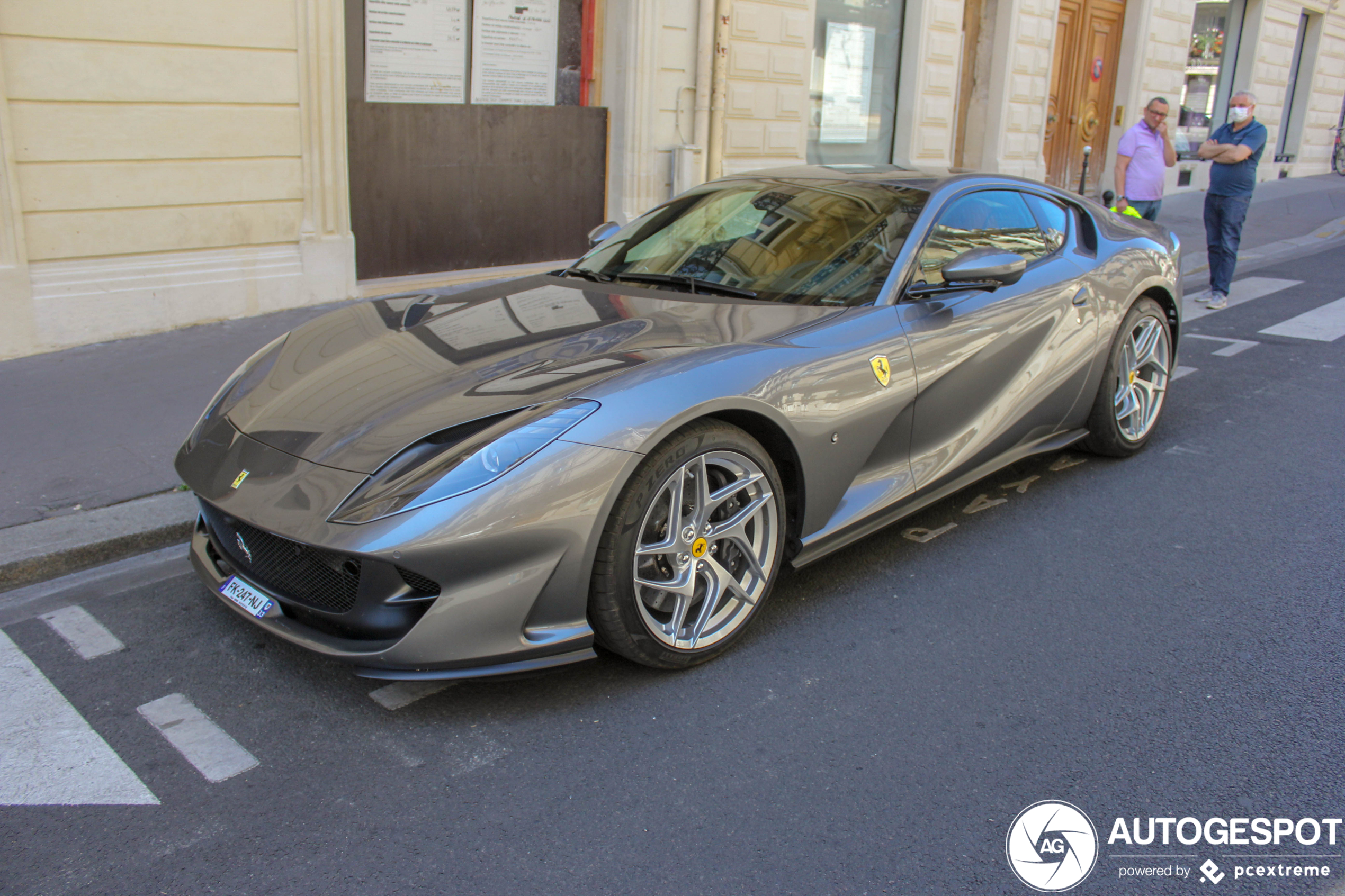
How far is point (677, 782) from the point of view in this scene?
2.65 meters

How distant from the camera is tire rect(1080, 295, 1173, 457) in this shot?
4.85m

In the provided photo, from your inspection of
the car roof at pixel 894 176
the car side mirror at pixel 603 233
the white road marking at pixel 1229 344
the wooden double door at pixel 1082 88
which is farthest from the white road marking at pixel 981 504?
the wooden double door at pixel 1082 88

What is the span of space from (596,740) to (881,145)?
12.5m

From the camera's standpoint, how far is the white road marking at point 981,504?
447 centimetres

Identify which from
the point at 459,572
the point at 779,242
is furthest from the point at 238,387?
the point at 779,242

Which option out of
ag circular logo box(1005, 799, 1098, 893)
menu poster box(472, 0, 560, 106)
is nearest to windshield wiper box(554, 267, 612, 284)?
ag circular logo box(1005, 799, 1098, 893)

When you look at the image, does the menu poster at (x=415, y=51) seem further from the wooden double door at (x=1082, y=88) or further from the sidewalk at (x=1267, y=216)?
the wooden double door at (x=1082, y=88)

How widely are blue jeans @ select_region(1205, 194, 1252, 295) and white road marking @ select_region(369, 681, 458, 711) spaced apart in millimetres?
8253

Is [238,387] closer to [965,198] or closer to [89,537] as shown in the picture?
[89,537]

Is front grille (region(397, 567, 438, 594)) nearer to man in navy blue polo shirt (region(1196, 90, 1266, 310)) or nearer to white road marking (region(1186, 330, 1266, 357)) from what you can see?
white road marking (region(1186, 330, 1266, 357))

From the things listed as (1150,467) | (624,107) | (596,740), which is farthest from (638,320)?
(624,107)

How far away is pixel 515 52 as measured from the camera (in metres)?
9.34

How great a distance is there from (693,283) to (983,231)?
4.10 ft

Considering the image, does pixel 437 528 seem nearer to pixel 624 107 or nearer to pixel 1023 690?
pixel 1023 690
